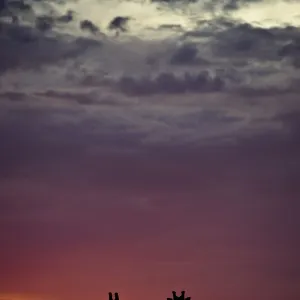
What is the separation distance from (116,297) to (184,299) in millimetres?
5528

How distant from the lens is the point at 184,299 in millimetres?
60594

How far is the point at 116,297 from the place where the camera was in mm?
59562
